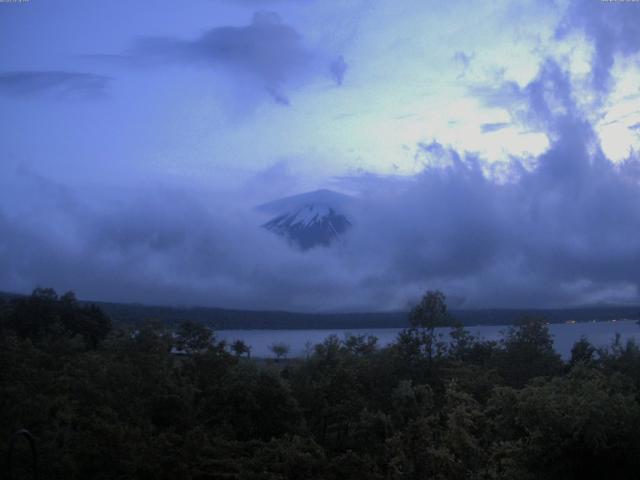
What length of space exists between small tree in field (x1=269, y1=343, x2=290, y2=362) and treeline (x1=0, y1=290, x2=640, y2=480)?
4.56 meters

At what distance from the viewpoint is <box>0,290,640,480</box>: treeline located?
39.5 ft

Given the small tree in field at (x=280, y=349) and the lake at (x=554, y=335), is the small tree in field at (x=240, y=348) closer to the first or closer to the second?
the lake at (x=554, y=335)

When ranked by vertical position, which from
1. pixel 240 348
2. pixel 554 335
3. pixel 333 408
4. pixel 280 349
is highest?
pixel 554 335

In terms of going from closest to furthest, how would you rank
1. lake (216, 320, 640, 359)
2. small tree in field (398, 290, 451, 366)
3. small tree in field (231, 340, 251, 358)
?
small tree in field (398, 290, 451, 366) < small tree in field (231, 340, 251, 358) < lake (216, 320, 640, 359)

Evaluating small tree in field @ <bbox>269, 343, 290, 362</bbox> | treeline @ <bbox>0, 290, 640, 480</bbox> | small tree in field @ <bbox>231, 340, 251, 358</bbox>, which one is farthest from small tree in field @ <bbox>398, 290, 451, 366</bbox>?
small tree in field @ <bbox>269, 343, 290, 362</bbox>

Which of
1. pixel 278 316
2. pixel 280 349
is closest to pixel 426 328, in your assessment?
pixel 280 349

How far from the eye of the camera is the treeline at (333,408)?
12.1 metres

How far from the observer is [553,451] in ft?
38.7

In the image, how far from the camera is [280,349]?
28516 millimetres

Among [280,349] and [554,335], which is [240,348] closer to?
[280,349]

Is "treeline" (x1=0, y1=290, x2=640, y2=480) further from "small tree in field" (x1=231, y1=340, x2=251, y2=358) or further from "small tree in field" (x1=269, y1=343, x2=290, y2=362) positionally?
"small tree in field" (x1=269, y1=343, x2=290, y2=362)

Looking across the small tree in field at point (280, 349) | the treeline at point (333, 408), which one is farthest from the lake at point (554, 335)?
the treeline at point (333, 408)

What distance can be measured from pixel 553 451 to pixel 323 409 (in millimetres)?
8168

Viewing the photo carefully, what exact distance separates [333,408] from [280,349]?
1040cm
